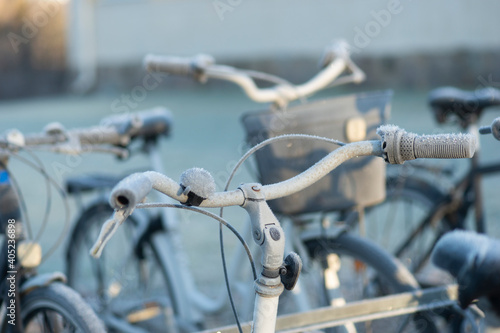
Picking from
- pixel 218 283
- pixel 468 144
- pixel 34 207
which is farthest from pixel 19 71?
pixel 468 144

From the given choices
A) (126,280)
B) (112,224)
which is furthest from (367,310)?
(126,280)

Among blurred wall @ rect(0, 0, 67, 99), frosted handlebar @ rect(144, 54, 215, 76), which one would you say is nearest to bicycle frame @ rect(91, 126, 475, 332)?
frosted handlebar @ rect(144, 54, 215, 76)

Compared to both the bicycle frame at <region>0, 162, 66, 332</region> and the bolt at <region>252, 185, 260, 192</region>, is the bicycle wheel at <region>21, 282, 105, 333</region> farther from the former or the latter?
the bolt at <region>252, 185, 260, 192</region>

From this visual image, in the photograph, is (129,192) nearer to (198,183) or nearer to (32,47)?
(198,183)

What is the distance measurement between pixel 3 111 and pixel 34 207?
8.49 meters

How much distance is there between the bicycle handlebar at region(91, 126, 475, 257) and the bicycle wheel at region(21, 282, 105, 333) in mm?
711

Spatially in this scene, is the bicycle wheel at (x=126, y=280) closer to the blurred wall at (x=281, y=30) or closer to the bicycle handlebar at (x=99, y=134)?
the bicycle handlebar at (x=99, y=134)

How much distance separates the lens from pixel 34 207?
6109 mm

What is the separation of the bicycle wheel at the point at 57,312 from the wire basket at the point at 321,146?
0.72m

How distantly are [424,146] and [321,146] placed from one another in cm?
83

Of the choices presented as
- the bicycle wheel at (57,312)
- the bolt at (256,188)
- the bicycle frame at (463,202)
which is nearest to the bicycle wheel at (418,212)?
the bicycle frame at (463,202)

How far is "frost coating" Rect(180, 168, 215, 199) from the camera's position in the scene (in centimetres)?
123

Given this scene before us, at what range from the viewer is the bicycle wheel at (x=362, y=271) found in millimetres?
2186

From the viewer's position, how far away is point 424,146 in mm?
1309
